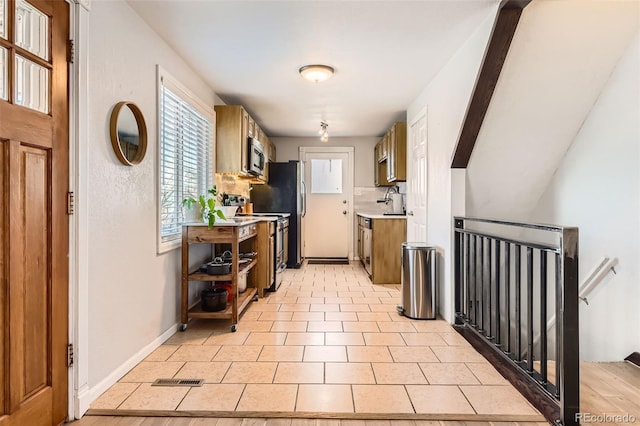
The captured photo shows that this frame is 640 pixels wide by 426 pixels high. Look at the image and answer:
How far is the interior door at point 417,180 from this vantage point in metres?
3.81

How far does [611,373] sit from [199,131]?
12.1 ft

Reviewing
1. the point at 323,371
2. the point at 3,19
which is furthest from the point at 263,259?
the point at 3,19

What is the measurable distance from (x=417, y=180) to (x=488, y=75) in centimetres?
175

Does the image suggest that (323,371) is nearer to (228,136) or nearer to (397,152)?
(228,136)

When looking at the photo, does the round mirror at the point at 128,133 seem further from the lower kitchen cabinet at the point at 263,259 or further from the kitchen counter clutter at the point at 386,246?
the kitchen counter clutter at the point at 386,246

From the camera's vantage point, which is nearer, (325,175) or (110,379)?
(110,379)

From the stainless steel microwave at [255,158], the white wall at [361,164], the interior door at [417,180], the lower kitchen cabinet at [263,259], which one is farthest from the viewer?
the white wall at [361,164]

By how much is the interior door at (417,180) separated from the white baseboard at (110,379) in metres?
2.59

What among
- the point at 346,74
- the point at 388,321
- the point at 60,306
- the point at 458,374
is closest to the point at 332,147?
the point at 346,74

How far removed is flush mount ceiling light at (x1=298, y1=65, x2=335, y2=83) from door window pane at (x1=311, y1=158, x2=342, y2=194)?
3402 millimetres

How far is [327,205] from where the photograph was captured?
22.0 ft

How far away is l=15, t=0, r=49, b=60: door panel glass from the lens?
1463 millimetres

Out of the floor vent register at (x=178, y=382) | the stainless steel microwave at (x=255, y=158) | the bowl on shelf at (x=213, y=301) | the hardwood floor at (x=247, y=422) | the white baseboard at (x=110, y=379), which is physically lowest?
the hardwood floor at (x=247, y=422)

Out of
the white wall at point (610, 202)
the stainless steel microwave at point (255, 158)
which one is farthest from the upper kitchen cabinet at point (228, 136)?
the white wall at point (610, 202)
